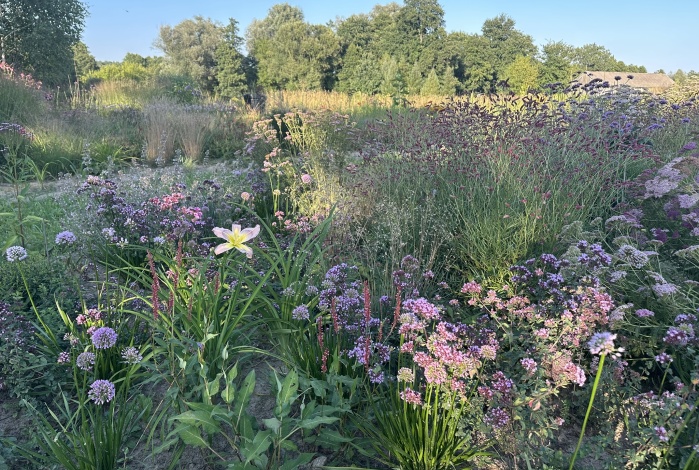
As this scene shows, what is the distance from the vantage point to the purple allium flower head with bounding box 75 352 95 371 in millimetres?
1654

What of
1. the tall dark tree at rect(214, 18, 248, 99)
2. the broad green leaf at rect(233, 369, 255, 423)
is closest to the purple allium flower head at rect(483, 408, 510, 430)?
the broad green leaf at rect(233, 369, 255, 423)

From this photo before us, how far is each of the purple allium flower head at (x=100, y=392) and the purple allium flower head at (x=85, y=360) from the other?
17 centimetres

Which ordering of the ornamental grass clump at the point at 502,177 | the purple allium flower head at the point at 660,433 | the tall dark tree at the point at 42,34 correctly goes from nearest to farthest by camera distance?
the purple allium flower head at the point at 660,433, the ornamental grass clump at the point at 502,177, the tall dark tree at the point at 42,34

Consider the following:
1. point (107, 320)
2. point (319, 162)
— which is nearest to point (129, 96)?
point (319, 162)

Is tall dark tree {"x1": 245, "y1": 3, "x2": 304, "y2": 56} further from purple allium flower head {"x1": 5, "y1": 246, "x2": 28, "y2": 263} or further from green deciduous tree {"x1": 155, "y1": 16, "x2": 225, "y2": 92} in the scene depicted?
purple allium flower head {"x1": 5, "y1": 246, "x2": 28, "y2": 263}

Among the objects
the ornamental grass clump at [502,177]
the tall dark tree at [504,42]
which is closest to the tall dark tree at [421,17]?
the tall dark tree at [504,42]

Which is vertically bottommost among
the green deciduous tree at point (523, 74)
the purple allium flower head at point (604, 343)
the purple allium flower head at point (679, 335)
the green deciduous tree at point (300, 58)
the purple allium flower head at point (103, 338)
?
the purple allium flower head at point (103, 338)

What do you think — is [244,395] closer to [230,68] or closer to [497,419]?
[497,419]

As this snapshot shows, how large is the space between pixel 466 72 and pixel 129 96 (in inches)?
1194

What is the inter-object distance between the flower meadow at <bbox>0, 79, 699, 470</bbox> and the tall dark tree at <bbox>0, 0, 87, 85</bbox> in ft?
53.8

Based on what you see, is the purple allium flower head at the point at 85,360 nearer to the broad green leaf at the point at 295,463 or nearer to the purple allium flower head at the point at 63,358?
the purple allium flower head at the point at 63,358

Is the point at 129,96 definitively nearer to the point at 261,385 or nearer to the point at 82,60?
the point at 261,385

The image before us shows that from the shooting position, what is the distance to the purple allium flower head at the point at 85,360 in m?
1.65

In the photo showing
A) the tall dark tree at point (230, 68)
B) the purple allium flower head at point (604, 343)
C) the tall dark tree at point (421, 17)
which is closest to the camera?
the purple allium flower head at point (604, 343)
